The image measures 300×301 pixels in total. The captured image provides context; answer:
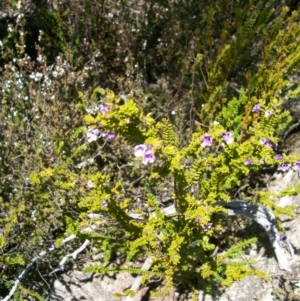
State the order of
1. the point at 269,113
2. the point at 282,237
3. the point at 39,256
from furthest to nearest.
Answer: the point at 39,256, the point at 282,237, the point at 269,113

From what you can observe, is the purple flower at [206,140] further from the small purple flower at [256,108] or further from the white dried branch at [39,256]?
the white dried branch at [39,256]

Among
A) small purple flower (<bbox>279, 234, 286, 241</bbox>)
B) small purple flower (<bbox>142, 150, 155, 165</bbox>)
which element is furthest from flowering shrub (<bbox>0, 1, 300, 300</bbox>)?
small purple flower (<bbox>279, 234, 286, 241</bbox>)

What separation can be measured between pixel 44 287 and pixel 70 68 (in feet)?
5.95

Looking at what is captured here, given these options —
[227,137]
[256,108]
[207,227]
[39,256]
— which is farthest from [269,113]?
[39,256]

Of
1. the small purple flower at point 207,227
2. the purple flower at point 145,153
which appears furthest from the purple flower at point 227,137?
the small purple flower at point 207,227

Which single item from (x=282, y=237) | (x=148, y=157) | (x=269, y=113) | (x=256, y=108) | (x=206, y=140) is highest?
(x=256, y=108)

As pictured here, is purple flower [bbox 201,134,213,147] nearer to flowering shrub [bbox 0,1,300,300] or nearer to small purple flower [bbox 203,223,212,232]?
flowering shrub [bbox 0,1,300,300]

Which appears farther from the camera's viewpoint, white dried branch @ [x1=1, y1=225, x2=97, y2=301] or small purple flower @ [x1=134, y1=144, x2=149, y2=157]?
white dried branch @ [x1=1, y1=225, x2=97, y2=301]

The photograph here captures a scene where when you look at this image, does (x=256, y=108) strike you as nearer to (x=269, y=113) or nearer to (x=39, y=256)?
(x=269, y=113)

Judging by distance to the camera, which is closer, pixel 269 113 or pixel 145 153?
pixel 145 153

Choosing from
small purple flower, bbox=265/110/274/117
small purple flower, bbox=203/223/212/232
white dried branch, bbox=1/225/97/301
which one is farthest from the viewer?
white dried branch, bbox=1/225/97/301

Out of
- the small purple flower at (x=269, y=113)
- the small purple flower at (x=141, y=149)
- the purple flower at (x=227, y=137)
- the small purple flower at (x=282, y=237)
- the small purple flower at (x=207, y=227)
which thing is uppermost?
the small purple flower at (x=269, y=113)

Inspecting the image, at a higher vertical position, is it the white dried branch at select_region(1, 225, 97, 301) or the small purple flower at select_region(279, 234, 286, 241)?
the white dried branch at select_region(1, 225, 97, 301)

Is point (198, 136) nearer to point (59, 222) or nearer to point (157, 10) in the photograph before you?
point (59, 222)
